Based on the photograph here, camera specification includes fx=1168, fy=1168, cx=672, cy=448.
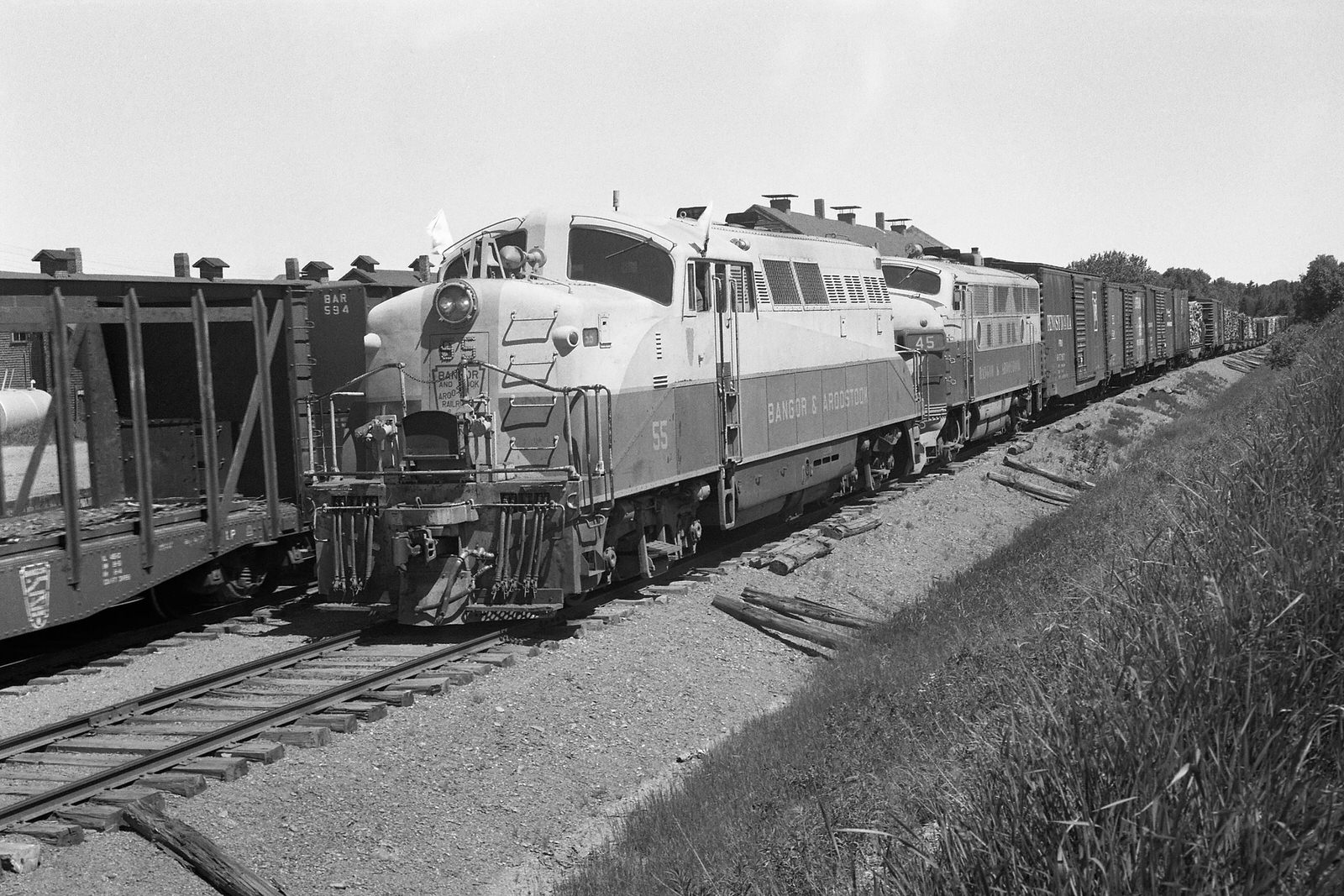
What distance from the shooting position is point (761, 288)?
13086 mm

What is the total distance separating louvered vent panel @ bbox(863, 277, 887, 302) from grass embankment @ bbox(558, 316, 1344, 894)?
8326 mm

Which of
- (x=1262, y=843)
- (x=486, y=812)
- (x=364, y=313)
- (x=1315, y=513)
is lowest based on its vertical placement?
(x=486, y=812)

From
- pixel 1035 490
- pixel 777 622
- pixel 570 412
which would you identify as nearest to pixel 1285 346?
pixel 1035 490

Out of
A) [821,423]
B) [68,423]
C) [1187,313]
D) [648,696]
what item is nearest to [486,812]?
[648,696]

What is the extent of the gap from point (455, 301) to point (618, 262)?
1.82m

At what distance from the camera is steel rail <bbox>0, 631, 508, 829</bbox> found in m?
6.62

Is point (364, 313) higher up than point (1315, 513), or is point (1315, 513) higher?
point (364, 313)

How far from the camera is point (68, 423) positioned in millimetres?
Answer: 10062

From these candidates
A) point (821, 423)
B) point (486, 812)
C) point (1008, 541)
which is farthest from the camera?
point (1008, 541)

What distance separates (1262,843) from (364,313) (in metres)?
10.8

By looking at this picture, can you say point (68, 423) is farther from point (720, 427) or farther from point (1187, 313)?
point (1187, 313)

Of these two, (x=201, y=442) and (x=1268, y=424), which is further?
(x=201, y=442)

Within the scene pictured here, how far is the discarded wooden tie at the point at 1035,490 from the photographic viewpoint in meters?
19.4

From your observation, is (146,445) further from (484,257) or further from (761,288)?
(761,288)
